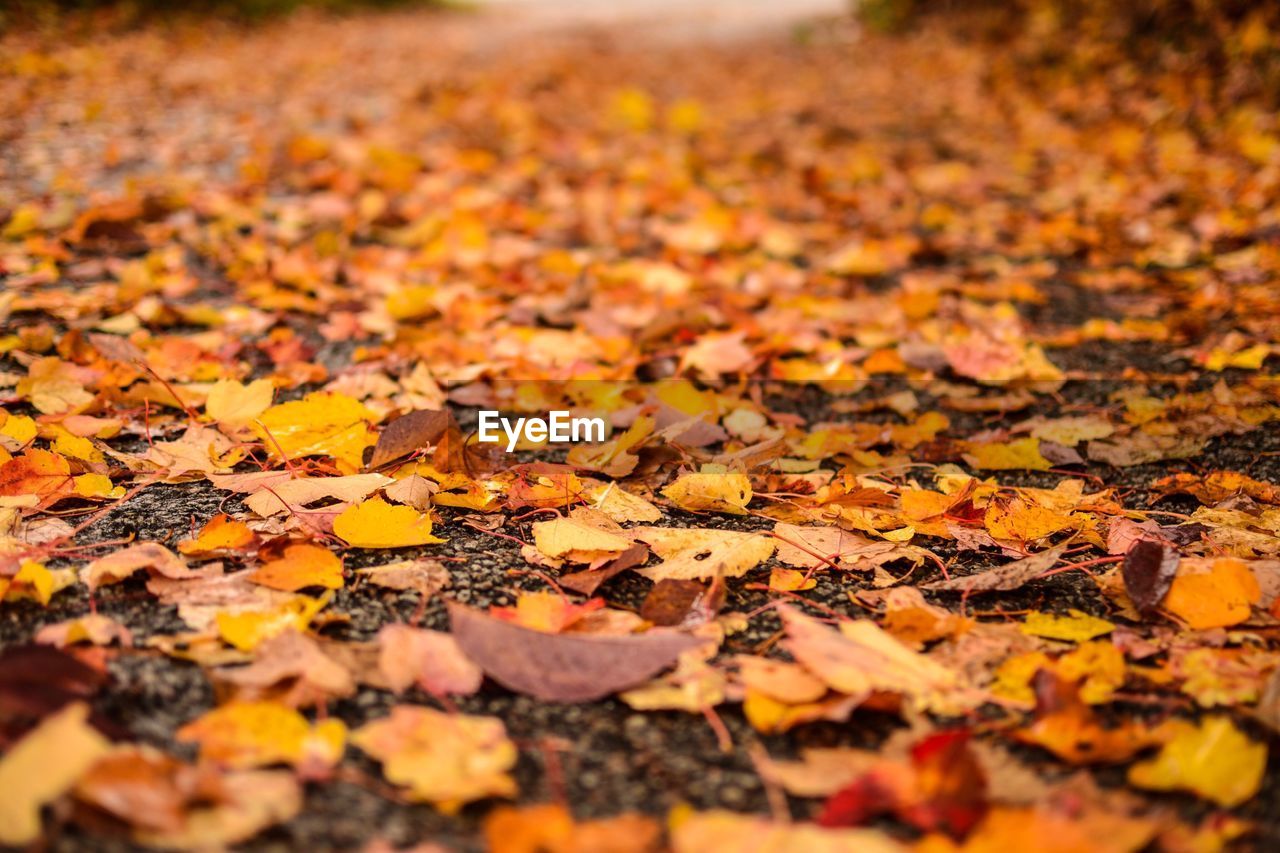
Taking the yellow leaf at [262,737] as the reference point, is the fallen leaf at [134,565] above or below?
above

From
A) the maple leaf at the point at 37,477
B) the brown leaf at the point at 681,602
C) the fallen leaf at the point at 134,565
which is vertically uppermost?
the maple leaf at the point at 37,477

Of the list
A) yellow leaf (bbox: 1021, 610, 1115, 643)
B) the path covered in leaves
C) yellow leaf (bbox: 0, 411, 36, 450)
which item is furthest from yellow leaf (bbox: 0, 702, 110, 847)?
yellow leaf (bbox: 1021, 610, 1115, 643)

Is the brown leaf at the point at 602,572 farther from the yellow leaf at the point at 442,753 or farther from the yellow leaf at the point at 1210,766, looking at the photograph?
the yellow leaf at the point at 1210,766

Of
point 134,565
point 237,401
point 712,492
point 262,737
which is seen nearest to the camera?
point 262,737

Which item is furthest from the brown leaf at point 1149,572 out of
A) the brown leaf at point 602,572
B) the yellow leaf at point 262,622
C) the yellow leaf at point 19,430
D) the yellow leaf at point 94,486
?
the yellow leaf at point 19,430

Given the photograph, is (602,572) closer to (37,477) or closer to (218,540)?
(218,540)

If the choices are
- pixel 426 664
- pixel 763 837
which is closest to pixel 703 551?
pixel 426 664
